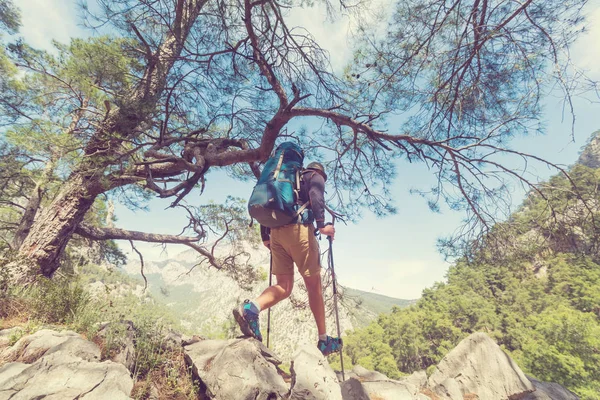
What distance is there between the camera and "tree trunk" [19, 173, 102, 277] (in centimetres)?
344

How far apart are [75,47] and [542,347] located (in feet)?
103

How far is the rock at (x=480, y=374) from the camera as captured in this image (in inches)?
123

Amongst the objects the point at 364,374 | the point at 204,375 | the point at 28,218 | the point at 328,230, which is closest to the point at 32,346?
the point at 204,375

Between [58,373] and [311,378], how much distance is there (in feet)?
5.23

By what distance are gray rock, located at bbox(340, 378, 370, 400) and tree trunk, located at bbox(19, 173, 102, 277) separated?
3897 millimetres

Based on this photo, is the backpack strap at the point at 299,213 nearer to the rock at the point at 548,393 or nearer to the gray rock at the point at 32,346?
the gray rock at the point at 32,346

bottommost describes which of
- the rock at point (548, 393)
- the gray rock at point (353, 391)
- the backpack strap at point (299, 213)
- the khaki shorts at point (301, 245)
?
the rock at point (548, 393)

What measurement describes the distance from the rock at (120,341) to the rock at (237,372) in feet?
1.49

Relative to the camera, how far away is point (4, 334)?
2145 mm

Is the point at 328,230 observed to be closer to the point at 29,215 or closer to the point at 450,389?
Result: the point at 450,389

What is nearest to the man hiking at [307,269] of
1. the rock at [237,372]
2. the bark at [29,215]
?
the rock at [237,372]

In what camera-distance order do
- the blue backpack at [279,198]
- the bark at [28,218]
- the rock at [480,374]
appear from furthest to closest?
the bark at [28,218] → the rock at [480,374] → the blue backpack at [279,198]

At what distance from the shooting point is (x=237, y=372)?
1.96 meters

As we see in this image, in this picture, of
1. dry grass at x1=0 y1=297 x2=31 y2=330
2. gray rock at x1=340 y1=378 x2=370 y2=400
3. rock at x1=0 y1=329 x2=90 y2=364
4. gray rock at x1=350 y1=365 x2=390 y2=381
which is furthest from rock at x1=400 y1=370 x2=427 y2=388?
dry grass at x1=0 y1=297 x2=31 y2=330
